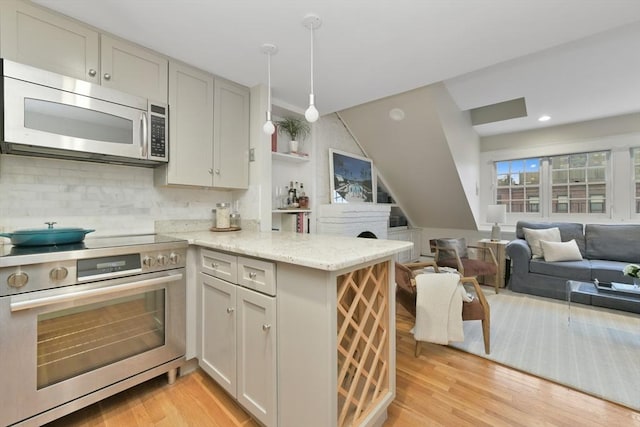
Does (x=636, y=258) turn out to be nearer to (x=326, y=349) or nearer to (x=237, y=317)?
(x=326, y=349)

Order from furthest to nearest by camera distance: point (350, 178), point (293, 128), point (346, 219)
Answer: point (350, 178)
point (346, 219)
point (293, 128)

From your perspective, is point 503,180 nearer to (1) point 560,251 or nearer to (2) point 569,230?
(2) point 569,230

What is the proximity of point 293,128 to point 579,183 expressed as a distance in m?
4.54

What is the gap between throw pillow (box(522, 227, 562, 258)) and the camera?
3613 millimetres

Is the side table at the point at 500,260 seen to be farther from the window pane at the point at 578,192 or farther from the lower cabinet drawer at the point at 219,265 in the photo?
the lower cabinet drawer at the point at 219,265

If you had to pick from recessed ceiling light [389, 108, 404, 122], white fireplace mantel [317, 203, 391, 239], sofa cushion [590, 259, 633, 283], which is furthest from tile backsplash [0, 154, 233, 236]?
sofa cushion [590, 259, 633, 283]

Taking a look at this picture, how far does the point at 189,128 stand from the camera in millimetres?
2189

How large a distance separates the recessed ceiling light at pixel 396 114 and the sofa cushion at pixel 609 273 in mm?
2899

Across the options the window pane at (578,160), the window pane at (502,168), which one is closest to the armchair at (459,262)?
the window pane at (502,168)

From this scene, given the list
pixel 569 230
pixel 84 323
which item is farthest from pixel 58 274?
pixel 569 230

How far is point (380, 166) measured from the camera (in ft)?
14.9

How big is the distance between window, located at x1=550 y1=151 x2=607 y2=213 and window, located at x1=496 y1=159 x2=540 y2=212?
0.72ft

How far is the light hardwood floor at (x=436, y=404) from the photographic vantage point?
4.86 feet

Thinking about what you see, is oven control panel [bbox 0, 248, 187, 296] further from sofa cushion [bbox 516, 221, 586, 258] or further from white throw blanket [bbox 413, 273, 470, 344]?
sofa cushion [bbox 516, 221, 586, 258]
